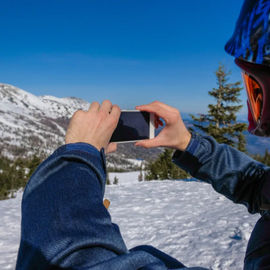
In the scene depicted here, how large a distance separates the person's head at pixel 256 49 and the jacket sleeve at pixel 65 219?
0.77 metres

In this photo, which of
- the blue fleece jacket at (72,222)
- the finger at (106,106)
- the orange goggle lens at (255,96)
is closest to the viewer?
the blue fleece jacket at (72,222)

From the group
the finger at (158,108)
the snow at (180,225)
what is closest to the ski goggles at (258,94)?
the finger at (158,108)

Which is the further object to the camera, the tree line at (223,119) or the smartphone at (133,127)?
the tree line at (223,119)

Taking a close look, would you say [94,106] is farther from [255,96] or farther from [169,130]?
[255,96]

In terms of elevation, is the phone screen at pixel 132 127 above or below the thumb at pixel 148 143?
above

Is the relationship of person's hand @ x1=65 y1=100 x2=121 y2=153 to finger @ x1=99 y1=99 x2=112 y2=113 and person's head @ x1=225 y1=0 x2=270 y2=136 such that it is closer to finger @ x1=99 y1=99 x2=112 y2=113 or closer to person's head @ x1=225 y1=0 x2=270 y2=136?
finger @ x1=99 y1=99 x2=112 y2=113

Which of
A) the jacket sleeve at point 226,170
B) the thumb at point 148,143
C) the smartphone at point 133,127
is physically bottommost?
the jacket sleeve at point 226,170

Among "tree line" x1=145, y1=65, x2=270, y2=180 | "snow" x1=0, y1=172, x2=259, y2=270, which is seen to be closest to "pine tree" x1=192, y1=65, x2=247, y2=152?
"tree line" x1=145, y1=65, x2=270, y2=180

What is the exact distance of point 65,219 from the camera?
62 centimetres

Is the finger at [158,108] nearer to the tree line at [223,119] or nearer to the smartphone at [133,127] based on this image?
the smartphone at [133,127]

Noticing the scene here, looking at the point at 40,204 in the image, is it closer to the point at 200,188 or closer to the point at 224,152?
the point at 224,152

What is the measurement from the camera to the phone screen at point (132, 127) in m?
1.25

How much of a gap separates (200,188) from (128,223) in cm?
389

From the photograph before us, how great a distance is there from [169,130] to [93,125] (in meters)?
0.66
